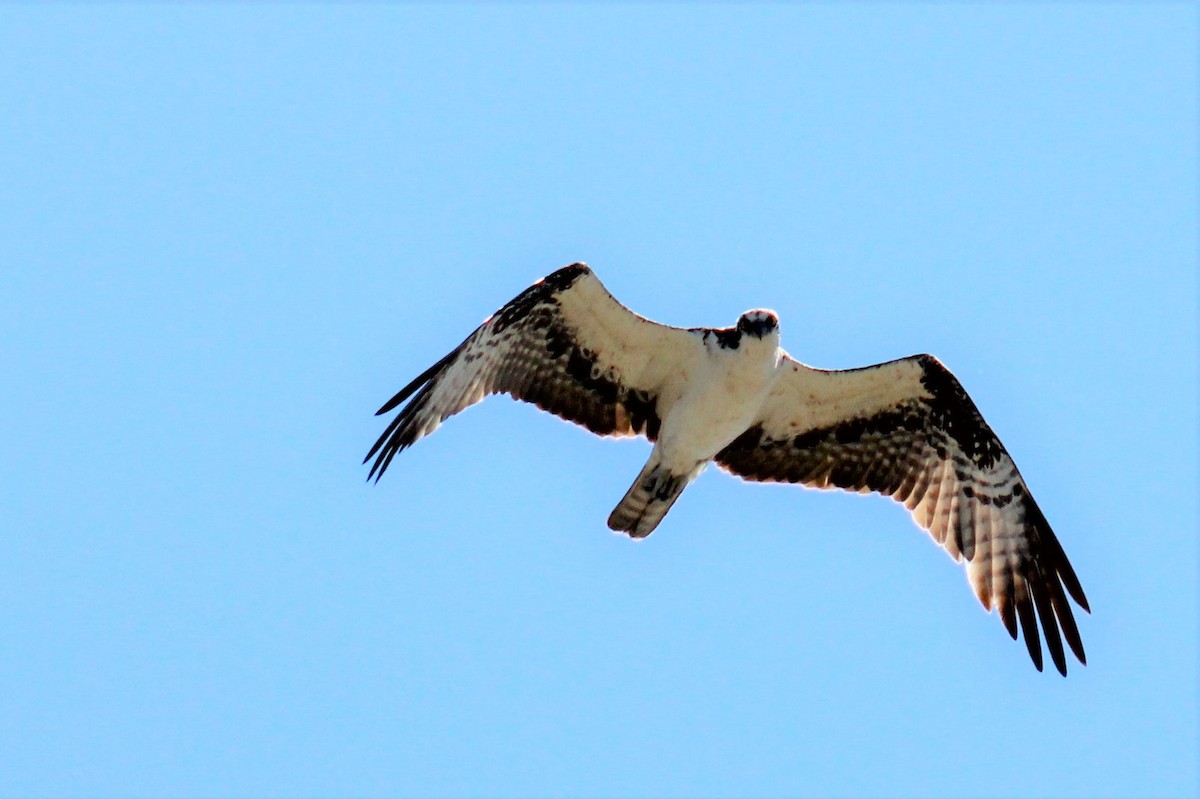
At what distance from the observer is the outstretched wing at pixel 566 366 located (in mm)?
9586

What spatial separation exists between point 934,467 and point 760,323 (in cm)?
235

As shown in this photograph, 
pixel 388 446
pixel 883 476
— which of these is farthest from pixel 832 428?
pixel 388 446

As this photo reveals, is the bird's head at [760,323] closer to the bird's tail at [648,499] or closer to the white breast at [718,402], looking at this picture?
the white breast at [718,402]

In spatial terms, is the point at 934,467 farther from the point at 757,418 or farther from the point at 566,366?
the point at 566,366

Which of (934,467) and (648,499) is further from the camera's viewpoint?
(934,467)

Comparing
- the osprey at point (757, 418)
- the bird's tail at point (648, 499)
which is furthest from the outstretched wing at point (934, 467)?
the bird's tail at point (648, 499)

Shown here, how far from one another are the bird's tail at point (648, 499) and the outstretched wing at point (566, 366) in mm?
433

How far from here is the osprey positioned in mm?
9578

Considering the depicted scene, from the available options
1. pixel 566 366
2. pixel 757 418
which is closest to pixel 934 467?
pixel 757 418

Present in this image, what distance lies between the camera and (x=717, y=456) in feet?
33.9

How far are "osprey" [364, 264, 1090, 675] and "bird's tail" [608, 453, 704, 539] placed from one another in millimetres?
10

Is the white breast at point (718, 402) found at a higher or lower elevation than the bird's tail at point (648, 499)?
higher

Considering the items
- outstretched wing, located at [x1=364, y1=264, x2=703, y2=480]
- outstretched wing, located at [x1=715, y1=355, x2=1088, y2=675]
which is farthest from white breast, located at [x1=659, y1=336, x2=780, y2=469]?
outstretched wing, located at [x1=715, y1=355, x2=1088, y2=675]

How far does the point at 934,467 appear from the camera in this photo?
34.3ft
